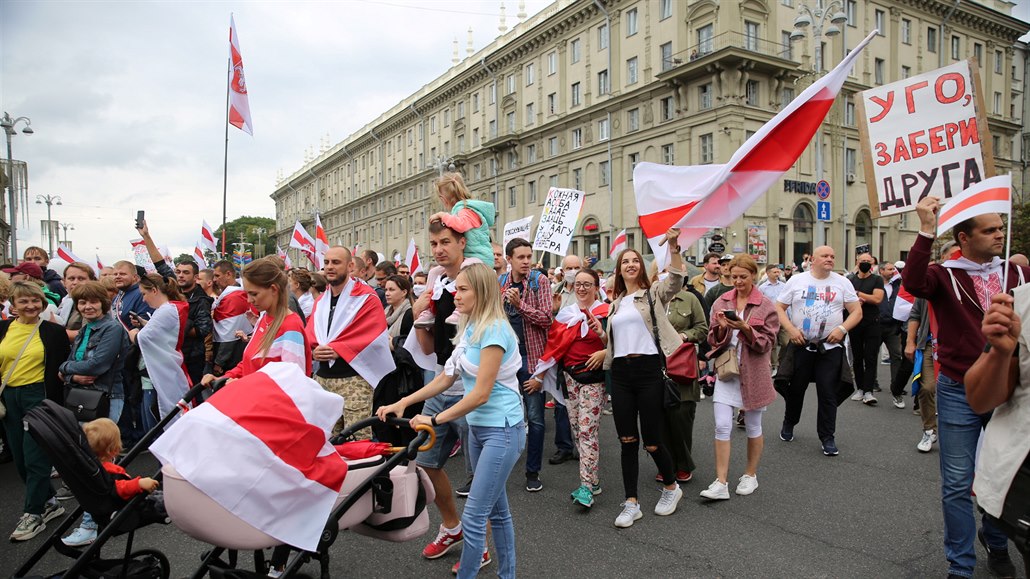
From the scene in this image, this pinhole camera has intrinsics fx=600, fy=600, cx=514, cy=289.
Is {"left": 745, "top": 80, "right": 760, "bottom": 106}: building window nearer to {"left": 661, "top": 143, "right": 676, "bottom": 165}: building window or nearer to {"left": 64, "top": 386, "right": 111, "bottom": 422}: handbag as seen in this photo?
{"left": 661, "top": 143, "right": 676, "bottom": 165}: building window

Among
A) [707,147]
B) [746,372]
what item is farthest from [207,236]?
[707,147]

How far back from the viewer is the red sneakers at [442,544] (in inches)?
159

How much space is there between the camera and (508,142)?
45.9 meters

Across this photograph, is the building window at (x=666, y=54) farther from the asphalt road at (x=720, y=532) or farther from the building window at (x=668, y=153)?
the asphalt road at (x=720, y=532)

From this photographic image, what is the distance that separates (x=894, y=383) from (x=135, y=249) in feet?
50.7

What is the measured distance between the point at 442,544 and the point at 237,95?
1113 centimetres

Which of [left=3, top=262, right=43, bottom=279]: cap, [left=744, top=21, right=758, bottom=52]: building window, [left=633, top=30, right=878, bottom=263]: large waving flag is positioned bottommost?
[left=3, top=262, right=43, bottom=279]: cap

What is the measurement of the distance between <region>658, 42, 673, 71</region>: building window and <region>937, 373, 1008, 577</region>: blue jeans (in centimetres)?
3335

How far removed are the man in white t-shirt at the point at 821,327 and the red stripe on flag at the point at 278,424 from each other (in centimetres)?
518

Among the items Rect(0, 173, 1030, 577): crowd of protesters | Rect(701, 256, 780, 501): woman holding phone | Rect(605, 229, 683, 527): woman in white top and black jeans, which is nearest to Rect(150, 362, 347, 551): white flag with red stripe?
Rect(0, 173, 1030, 577): crowd of protesters

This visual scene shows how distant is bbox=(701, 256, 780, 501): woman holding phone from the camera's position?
203 inches

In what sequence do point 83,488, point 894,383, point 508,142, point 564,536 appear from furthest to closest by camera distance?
point 508,142, point 894,383, point 564,536, point 83,488

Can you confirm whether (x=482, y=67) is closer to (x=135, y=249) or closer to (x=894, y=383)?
(x=135, y=249)

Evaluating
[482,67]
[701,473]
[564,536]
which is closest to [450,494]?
[564,536]
